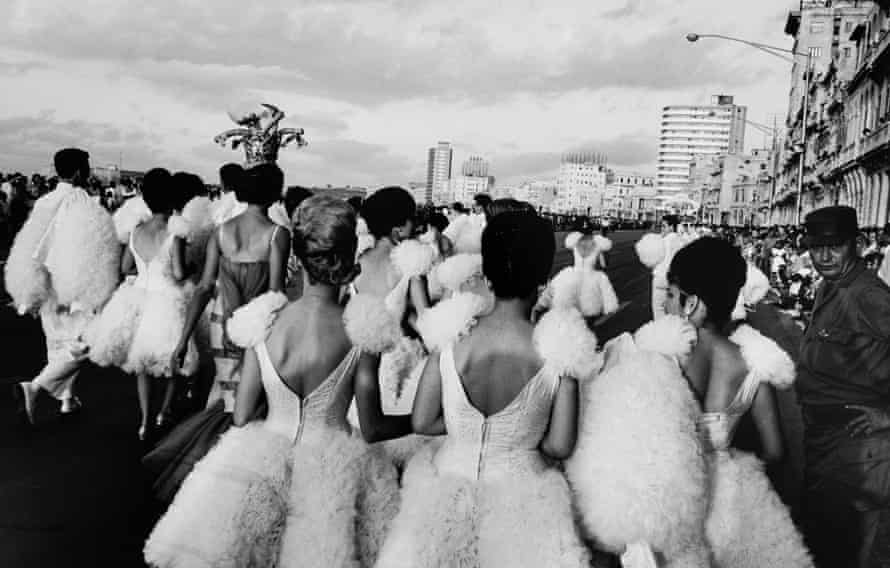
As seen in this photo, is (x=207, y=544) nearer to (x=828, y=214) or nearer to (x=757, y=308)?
(x=828, y=214)

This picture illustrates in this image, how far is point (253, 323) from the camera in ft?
9.82

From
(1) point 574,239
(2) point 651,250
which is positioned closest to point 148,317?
(2) point 651,250

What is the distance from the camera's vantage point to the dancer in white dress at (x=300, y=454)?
9.11 ft

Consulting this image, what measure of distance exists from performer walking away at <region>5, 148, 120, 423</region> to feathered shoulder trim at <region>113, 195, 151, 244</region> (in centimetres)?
23

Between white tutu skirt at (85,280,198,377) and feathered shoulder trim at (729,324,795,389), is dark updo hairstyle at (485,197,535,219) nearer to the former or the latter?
white tutu skirt at (85,280,198,377)

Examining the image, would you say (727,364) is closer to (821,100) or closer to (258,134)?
(258,134)

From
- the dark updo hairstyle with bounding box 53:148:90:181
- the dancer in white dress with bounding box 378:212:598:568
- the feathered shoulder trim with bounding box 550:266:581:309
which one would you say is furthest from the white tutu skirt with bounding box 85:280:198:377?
the feathered shoulder trim with bounding box 550:266:581:309

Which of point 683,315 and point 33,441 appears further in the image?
point 33,441

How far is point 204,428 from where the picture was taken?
397 cm

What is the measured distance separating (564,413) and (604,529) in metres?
0.37

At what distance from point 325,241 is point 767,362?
1.61m

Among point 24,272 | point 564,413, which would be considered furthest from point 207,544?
point 24,272

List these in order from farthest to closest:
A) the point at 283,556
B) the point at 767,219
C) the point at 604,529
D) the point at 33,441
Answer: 1. the point at 767,219
2. the point at 33,441
3. the point at 283,556
4. the point at 604,529

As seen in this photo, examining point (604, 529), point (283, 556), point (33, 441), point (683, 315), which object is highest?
point (683, 315)
